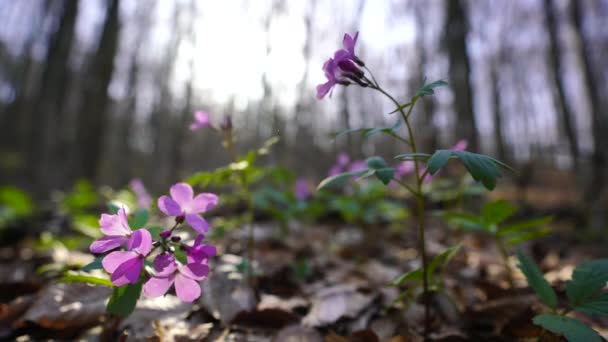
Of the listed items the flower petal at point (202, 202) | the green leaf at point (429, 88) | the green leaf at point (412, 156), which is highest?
the green leaf at point (429, 88)

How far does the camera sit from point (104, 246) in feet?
2.87

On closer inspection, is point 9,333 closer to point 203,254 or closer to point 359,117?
point 203,254

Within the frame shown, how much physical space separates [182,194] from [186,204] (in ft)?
0.12

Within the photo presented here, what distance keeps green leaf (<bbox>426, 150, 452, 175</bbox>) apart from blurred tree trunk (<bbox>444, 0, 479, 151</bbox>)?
3404mm

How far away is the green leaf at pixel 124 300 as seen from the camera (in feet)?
2.96

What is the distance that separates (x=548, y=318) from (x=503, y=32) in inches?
750

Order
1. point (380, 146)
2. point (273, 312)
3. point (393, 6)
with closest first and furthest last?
point (273, 312) < point (393, 6) < point (380, 146)

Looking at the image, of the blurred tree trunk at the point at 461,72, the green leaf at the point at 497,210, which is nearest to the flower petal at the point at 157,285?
the green leaf at the point at 497,210

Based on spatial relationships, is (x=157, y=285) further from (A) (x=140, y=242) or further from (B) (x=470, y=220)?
(B) (x=470, y=220)

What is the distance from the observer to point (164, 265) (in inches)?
34.0

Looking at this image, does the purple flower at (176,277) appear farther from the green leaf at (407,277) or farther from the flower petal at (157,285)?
the green leaf at (407,277)

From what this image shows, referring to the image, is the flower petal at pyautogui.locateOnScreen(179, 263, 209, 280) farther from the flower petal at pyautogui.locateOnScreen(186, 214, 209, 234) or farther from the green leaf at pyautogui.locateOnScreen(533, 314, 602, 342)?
the green leaf at pyautogui.locateOnScreen(533, 314, 602, 342)

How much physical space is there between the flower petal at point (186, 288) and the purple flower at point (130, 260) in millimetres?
106

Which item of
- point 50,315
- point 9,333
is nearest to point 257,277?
point 50,315
